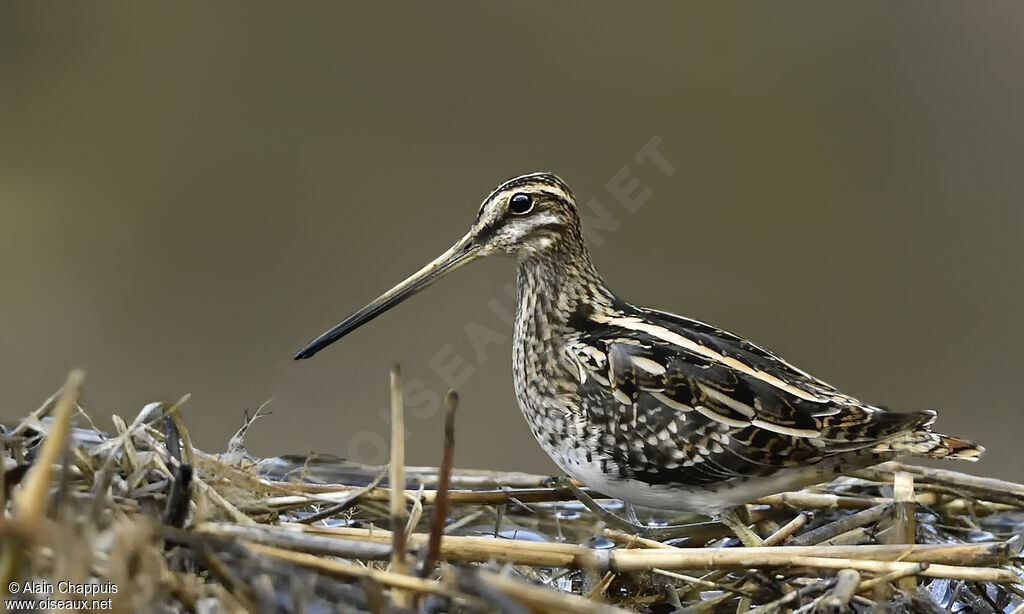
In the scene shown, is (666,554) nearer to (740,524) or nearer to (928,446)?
(740,524)

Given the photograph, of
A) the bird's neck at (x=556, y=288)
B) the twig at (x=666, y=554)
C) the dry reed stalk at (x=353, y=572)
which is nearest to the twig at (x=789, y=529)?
the twig at (x=666, y=554)

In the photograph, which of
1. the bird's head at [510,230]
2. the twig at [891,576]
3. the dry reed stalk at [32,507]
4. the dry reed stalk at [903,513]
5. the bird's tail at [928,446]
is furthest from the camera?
the bird's head at [510,230]

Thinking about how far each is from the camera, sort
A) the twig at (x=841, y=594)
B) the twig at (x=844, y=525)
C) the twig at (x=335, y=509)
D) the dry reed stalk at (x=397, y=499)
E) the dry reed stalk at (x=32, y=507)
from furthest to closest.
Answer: the twig at (x=844, y=525)
the twig at (x=335, y=509)
the twig at (x=841, y=594)
the dry reed stalk at (x=397, y=499)
the dry reed stalk at (x=32, y=507)

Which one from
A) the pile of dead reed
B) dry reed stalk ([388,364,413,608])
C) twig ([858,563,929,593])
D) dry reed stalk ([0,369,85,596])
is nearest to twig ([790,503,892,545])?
the pile of dead reed

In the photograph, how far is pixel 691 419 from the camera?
3.59 metres

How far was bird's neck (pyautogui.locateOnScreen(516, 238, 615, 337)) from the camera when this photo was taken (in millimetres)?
4133

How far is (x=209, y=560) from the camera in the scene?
229cm

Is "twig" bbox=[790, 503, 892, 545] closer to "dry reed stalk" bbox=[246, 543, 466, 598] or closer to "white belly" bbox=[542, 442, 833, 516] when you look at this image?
"white belly" bbox=[542, 442, 833, 516]

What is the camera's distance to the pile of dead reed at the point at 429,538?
7.27ft

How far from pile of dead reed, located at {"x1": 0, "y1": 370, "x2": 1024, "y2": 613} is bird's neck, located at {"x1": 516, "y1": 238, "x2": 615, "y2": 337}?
0.55 metres

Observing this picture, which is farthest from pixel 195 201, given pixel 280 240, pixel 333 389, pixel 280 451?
pixel 280 451

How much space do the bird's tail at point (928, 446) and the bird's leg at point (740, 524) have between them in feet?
1.42

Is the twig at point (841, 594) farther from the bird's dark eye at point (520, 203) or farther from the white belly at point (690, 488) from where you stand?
the bird's dark eye at point (520, 203)

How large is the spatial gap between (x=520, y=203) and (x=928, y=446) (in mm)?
1500
